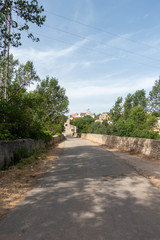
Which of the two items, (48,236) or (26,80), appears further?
(26,80)

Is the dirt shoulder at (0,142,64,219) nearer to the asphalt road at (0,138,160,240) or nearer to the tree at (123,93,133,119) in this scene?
the asphalt road at (0,138,160,240)

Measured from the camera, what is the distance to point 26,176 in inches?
291

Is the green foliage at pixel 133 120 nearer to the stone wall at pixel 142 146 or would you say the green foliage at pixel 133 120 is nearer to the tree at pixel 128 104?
the tree at pixel 128 104

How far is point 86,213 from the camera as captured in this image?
3760mm

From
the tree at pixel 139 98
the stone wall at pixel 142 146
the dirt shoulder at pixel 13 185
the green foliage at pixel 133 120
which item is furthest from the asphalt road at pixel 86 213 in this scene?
the tree at pixel 139 98

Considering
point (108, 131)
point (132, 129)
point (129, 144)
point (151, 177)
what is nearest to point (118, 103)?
point (108, 131)

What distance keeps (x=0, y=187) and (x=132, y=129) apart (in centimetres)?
4119

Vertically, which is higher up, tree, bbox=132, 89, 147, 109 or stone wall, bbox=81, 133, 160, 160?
tree, bbox=132, 89, 147, 109

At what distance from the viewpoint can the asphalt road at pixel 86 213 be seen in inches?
118

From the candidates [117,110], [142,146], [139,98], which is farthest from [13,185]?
[139,98]

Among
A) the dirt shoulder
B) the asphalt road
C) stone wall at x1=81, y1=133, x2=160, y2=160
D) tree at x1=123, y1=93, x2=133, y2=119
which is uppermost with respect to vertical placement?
tree at x1=123, y1=93, x2=133, y2=119

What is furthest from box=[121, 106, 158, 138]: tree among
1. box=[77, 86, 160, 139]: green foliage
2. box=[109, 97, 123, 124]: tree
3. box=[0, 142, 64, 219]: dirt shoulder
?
box=[0, 142, 64, 219]: dirt shoulder

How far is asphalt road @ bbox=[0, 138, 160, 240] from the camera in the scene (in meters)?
2.99

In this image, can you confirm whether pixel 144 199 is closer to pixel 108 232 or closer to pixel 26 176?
pixel 108 232
